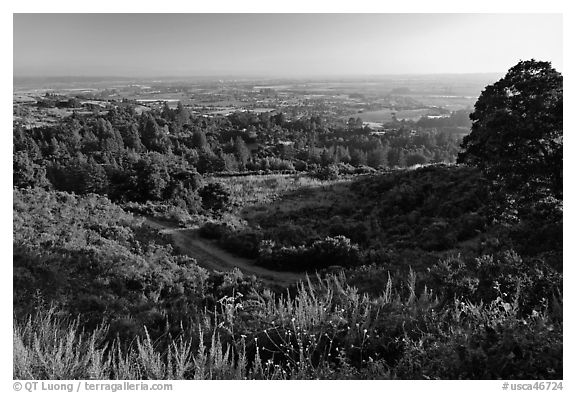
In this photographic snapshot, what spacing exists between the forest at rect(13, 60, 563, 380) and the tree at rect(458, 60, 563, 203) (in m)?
0.03

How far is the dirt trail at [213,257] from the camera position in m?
10.9

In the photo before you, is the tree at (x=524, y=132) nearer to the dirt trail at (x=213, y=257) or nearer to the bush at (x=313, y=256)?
the bush at (x=313, y=256)

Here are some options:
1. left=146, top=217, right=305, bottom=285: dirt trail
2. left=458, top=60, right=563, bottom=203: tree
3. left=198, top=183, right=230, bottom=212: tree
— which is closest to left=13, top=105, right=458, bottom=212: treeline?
left=198, top=183, right=230, bottom=212: tree

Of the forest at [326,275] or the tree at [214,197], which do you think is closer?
the forest at [326,275]

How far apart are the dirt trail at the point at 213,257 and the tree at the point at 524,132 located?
516 centimetres

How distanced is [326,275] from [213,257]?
5.55 metres

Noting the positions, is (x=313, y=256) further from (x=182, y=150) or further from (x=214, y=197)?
(x=182, y=150)

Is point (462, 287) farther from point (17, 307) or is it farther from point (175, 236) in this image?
point (175, 236)

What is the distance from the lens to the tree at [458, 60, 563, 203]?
295 inches

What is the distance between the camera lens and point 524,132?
797cm

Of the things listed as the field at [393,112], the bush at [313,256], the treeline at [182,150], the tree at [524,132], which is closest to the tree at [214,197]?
the treeline at [182,150]

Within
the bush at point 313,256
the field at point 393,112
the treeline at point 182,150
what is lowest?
the bush at point 313,256

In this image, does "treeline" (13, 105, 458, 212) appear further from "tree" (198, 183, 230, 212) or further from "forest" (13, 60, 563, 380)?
"tree" (198, 183, 230, 212)
